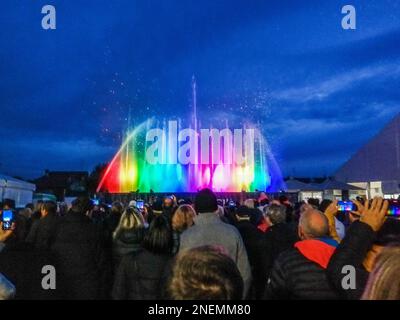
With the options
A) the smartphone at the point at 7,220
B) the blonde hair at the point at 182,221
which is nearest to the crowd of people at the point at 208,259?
the blonde hair at the point at 182,221

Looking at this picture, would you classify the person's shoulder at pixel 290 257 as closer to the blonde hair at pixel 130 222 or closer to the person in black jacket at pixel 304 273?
the person in black jacket at pixel 304 273

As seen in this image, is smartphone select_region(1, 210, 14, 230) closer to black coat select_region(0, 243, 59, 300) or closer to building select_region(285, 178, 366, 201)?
black coat select_region(0, 243, 59, 300)

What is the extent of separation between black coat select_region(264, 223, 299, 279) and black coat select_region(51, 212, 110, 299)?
2.35 metres

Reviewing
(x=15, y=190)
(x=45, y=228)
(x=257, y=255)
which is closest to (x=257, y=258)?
(x=257, y=255)

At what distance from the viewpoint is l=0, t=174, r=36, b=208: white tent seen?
19766 mm

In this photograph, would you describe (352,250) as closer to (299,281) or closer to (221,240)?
(299,281)

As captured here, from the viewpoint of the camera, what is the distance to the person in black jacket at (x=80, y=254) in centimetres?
545

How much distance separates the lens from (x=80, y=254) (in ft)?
18.1

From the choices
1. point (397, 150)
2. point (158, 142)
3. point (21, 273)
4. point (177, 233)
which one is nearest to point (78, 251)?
point (177, 233)

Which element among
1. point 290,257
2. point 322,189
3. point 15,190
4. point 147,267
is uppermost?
point 322,189

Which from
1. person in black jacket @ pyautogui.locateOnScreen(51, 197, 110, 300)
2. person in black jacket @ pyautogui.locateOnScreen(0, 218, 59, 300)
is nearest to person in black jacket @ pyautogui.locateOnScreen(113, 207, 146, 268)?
person in black jacket @ pyautogui.locateOnScreen(51, 197, 110, 300)

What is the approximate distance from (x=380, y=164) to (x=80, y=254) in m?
32.3

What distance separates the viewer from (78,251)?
18.1ft

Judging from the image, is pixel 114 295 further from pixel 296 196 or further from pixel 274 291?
pixel 296 196
